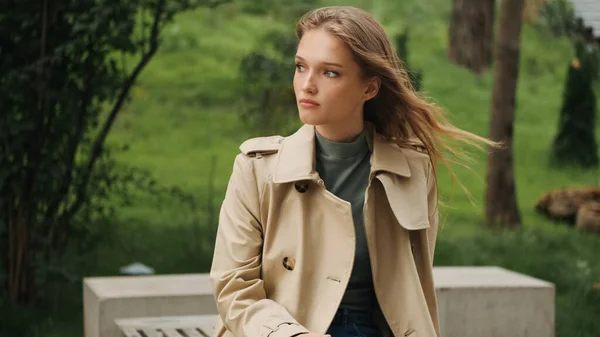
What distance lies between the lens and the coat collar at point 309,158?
297 centimetres

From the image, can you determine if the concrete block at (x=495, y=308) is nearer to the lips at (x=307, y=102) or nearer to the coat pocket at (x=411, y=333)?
the coat pocket at (x=411, y=333)

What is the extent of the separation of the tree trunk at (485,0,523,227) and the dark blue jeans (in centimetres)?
780

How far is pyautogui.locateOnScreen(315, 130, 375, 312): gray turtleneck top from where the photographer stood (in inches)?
119

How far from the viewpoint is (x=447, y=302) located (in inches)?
216

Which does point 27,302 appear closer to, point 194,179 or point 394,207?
point 394,207

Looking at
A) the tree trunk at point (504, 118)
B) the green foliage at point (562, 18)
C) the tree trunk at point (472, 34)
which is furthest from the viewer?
the tree trunk at point (472, 34)

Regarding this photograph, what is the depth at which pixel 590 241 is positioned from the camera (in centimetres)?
971

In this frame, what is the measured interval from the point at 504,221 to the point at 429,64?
8283 millimetres

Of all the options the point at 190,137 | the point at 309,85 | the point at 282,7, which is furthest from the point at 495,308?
the point at 190,137

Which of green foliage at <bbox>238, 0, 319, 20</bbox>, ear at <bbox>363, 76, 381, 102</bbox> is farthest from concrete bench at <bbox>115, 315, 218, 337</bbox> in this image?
green foliage at <bbox>238, 0, 319, 20</bbox>

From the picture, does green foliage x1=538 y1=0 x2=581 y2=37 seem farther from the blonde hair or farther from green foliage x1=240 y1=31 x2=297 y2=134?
the blonde hair

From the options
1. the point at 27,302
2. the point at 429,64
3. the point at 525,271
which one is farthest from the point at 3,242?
the point at 429,64

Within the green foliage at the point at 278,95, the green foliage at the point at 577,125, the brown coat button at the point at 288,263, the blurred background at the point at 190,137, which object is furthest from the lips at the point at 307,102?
the green foliage at the point at 577,125

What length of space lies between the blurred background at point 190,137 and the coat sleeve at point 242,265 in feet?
2.06
